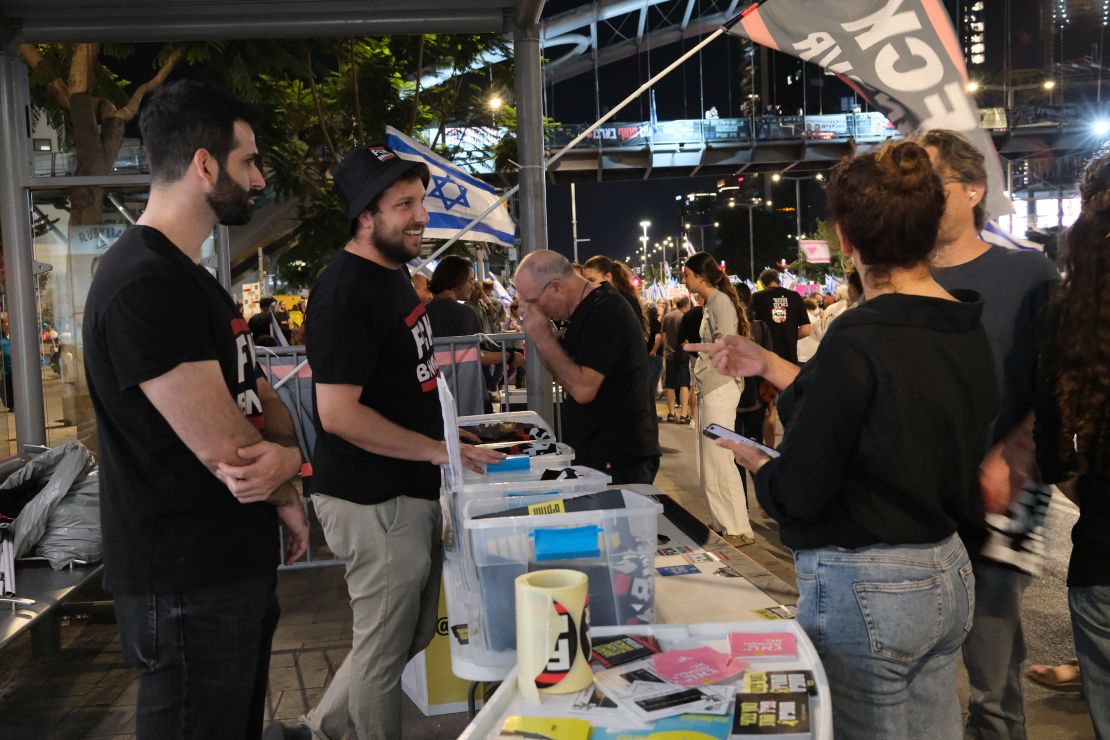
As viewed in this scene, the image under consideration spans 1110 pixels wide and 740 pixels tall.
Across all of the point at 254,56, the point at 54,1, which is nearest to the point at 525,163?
the point at 54,1

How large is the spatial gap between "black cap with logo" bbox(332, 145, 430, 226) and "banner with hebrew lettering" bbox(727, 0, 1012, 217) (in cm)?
211

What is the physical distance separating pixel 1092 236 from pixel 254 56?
9288 mm

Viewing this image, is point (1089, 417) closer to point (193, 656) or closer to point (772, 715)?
point (772, 715)

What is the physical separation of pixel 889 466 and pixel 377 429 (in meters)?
1.69

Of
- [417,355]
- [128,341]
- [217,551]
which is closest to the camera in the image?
[128,341]

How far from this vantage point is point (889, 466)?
6.48 feet

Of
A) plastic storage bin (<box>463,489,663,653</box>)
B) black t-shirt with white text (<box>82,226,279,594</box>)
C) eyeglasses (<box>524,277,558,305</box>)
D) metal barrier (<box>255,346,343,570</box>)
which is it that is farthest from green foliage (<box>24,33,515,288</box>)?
plastic storage bin (<box>463,489,663,653</box>)

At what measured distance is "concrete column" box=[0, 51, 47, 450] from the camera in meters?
5.29

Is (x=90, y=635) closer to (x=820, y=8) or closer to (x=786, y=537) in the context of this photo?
(x=786, y=537)

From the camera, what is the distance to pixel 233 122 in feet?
7.99

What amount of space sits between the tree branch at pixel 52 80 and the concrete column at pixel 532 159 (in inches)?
265

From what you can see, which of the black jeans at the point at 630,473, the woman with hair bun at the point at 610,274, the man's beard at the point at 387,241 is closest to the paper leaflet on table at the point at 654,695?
the man's beard at the point at 387,241

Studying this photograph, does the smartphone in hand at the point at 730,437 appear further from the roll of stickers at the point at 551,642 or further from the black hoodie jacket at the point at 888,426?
the roll of stickers at the point at 551,642

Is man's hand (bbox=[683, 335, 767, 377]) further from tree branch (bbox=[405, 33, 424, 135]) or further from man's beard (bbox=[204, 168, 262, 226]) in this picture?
tree branch (bbox=[405, 33, 424, 135])
